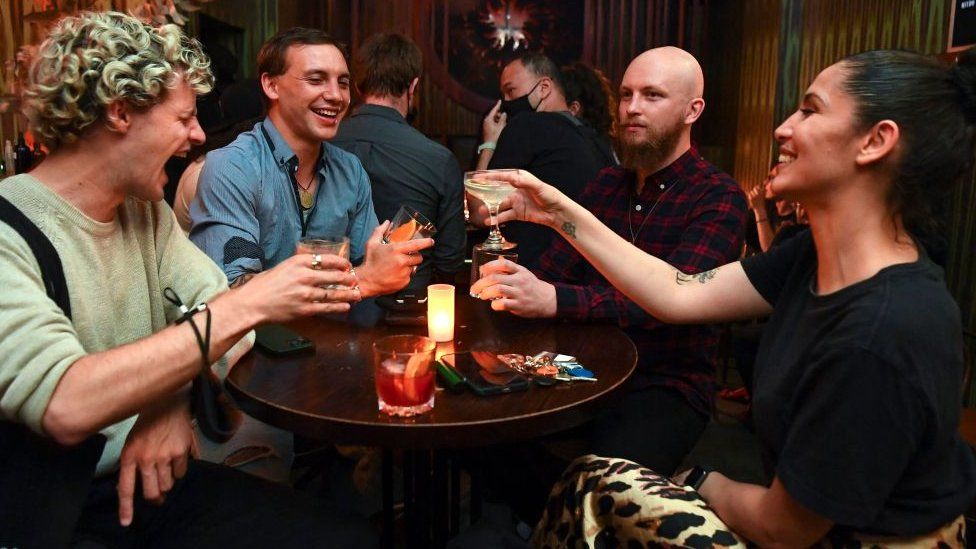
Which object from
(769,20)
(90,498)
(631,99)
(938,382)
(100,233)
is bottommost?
(90,498)

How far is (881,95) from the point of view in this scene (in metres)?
1.25

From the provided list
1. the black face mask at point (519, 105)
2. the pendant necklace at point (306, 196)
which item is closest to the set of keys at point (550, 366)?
the pendant necklace at point (306, 196)

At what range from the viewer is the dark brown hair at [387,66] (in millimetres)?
3143

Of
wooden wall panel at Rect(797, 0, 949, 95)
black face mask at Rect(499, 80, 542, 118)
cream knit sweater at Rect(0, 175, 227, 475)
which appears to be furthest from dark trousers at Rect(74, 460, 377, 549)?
wooden wall panel at Rect(797, 0, 949, 95)

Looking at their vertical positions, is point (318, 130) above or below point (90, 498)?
above

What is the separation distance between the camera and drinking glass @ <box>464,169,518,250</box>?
183cm

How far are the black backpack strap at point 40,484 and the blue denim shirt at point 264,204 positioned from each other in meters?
0.90

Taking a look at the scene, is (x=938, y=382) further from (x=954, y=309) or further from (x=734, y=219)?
(x=734, y=219)

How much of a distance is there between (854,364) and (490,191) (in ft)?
3.25

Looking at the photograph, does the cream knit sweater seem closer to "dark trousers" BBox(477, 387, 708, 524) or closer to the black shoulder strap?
the black shoulder strap

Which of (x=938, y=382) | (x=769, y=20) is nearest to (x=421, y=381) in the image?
(x=938, y=382)

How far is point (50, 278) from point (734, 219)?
68.2 inches

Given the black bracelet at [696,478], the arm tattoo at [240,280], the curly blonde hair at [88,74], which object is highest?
the curly blonde hair at [88,74]

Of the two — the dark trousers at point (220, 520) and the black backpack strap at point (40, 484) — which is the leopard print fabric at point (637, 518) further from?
the black backpack strap at point (40, 484)
